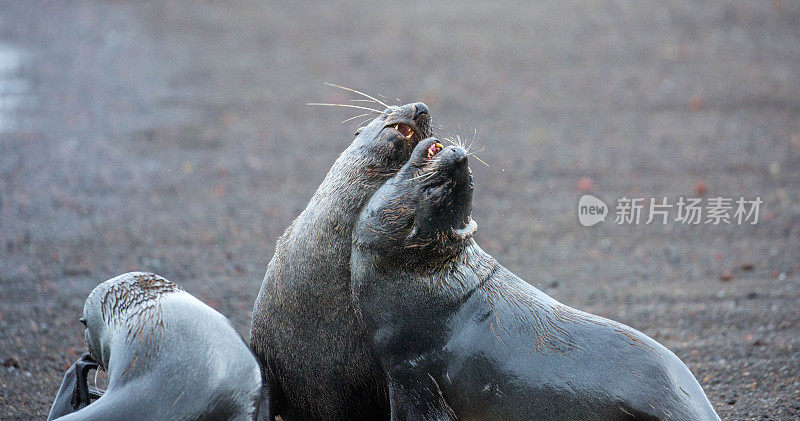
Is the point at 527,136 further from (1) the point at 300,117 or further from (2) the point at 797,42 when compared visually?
(2) the point at 797,42

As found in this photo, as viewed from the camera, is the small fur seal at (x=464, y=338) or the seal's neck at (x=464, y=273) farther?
the seal's neck at (x=464, y=273)

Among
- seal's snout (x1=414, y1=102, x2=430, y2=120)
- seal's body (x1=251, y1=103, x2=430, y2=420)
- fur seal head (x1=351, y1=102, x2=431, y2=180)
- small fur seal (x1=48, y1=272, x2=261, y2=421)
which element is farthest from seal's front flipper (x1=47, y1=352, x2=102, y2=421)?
seal's snout (x1=414, y1=102, x2=430, y2=120)

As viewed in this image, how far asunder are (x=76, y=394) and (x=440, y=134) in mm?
5253

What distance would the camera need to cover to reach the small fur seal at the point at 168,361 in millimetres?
3967

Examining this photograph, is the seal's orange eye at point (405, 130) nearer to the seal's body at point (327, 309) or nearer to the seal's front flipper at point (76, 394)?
the seal's body at point (327, 309)

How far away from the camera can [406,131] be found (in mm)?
4723

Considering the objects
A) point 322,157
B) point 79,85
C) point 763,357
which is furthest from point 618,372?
point 79,85

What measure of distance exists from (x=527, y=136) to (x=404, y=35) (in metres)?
4.08

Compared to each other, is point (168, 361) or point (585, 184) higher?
point (168, 361)

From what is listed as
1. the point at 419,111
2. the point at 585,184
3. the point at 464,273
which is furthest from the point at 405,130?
the point at 585,184

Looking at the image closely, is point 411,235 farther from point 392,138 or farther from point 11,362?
point 11,362

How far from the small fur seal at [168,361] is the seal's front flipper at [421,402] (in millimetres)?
662

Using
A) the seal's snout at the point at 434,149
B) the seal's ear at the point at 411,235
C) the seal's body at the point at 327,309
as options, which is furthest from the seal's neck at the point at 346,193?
the seal's ear at the point at 411,235

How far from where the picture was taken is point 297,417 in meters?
4.74
